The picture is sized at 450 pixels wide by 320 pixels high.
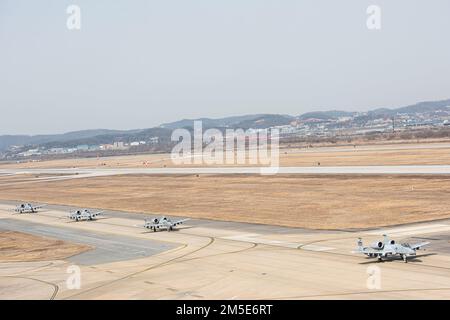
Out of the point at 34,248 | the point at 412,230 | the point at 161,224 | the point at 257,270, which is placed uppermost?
the point at 412,230

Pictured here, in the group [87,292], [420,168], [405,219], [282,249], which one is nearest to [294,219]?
[405,219]

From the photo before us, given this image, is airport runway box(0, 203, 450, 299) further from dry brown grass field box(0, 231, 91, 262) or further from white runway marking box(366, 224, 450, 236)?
dry brown grass field box(0, 231, 91, 262)

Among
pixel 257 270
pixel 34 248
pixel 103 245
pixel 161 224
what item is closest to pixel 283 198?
pixel 161 224

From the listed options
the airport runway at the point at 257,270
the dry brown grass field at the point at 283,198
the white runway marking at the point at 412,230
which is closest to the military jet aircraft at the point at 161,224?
the airport runway at the point at 257,270

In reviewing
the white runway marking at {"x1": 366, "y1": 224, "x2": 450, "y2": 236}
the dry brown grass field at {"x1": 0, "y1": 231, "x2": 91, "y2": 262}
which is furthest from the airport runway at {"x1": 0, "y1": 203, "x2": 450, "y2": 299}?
the dry brown grass field at {"x1": 0, "y1": 231, "x2": 91, "y2": 262}

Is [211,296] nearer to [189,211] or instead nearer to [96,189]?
[189,211]

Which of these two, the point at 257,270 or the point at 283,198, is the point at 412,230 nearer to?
the point at 257,270

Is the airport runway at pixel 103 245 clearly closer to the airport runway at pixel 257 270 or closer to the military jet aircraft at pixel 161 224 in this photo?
the airport runway at pixel 257 270
